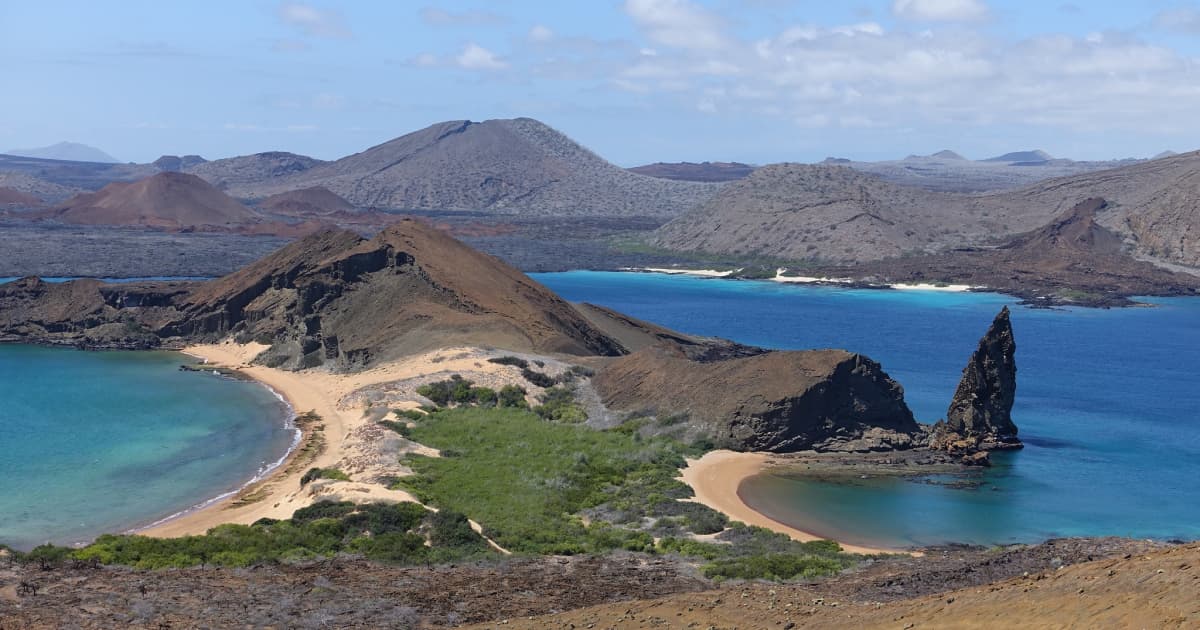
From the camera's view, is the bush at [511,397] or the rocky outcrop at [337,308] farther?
the rocky outcrop at [337,308]

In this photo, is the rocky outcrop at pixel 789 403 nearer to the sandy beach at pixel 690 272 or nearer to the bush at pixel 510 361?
the bush at pixel 510 361

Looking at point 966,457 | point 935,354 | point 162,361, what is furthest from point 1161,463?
point 162,361

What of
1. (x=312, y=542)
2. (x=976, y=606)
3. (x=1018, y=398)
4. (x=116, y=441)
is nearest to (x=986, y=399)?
(x=1018, y=398)

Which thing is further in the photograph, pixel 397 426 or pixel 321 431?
pixel 321 431

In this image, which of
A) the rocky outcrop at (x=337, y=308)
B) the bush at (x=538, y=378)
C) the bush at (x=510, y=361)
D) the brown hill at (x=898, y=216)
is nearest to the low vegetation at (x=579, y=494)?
the bush at (x=538, y=378)

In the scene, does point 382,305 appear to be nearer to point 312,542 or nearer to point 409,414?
point 409,414

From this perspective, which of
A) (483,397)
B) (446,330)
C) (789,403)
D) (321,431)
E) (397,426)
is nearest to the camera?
(397,426)

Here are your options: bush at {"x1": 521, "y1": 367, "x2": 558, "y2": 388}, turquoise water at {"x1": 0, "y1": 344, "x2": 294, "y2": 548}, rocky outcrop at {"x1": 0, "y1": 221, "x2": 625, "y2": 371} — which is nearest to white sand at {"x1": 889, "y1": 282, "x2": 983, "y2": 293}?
rocky outcrop at {"x1": 0, "y1": 221, "x2": 625, "y2": 371}

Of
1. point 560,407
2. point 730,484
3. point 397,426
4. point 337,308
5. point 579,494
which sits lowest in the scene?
point 730,484
